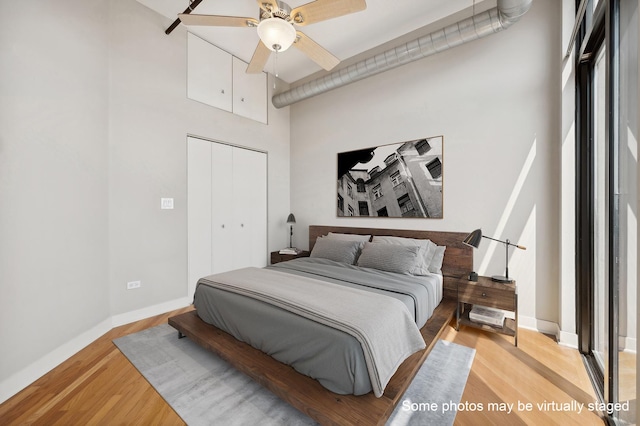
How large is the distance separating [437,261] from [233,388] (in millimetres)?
2418

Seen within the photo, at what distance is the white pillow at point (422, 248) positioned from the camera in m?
2.89

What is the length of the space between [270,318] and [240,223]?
8.42 ft

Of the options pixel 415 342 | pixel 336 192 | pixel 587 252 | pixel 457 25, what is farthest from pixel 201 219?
pixel 587 252

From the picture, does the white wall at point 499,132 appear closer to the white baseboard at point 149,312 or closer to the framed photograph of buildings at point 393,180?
the framed photograph of buildings at point 393,180

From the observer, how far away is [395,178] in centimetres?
362

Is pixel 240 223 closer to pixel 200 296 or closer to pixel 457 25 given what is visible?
pixel 200 296

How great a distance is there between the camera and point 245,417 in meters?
1.60

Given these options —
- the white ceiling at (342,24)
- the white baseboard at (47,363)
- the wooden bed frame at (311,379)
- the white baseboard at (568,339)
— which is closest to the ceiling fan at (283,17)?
the white ceiling at (342,24)

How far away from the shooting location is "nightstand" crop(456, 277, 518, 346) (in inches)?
96.7

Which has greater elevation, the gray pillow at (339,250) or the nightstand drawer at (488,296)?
the gray pillow at (339,250)

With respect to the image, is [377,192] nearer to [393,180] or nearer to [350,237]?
[393,180]

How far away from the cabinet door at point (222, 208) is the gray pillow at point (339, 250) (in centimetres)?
140

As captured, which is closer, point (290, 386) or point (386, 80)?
point (290, 386)

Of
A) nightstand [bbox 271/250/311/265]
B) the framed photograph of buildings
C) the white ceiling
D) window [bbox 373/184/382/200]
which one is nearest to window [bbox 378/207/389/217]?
the framed photograph of buildings
